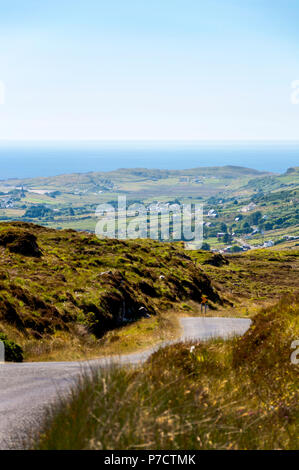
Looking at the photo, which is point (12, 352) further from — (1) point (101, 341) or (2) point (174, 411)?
(2) point (174, 411)

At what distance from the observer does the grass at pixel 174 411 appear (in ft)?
14.5

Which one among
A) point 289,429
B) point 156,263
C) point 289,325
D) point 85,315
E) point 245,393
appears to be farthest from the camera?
point 156,263

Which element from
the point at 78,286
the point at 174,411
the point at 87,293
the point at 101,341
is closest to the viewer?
the point at 174,411

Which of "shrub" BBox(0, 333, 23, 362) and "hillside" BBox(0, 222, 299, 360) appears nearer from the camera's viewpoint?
"shrub" BBox(0, 333, 23, 362)

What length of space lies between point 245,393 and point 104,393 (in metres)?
3.96

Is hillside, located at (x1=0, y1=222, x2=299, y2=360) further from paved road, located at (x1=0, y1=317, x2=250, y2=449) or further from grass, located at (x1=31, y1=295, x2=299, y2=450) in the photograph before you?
grass, located at (x1=31, y1=295, x2=299, y2=450)

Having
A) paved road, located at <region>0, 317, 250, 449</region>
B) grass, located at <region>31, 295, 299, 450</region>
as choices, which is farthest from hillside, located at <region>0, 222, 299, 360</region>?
grass, located at <region>31, 295, 299, 450</region>

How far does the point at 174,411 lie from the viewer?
5.32m

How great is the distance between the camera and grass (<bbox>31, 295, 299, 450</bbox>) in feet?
14.5

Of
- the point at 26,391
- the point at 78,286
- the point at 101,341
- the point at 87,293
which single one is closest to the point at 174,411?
the point at 26,391

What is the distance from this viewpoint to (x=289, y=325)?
1126 centimetres

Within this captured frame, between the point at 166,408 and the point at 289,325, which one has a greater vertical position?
the point at 166,408

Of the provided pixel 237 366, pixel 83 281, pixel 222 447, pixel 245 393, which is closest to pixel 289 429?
pixel 245 393
